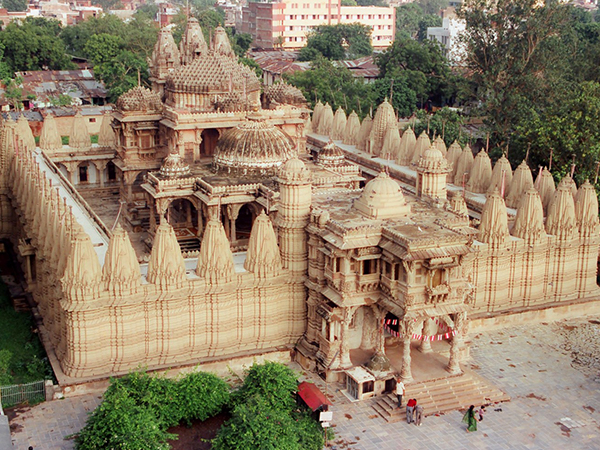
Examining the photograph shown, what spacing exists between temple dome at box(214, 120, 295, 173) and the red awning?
12.7 metres

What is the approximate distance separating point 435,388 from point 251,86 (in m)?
22.3

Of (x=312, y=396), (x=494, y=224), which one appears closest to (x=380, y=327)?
(x=312, y=396)

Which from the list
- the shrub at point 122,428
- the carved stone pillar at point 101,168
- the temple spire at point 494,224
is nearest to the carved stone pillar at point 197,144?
the carved stone pillar at point 101,168

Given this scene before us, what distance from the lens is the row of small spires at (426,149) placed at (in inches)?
1507

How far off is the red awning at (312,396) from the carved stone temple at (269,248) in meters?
1.88

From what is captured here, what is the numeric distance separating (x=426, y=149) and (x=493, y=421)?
14.3m

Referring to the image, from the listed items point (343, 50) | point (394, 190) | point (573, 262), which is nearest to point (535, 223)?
point (573, 262)

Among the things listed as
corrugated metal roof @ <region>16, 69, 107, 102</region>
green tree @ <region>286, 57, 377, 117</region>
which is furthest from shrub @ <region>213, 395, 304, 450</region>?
corrugated metal roof @ <region>16, 69, 107, 102</region>

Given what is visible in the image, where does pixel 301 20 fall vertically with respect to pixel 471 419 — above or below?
above

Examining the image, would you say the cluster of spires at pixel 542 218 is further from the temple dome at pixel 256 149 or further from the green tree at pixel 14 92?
the green tree at pixel 14 92

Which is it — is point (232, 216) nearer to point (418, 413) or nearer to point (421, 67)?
point (418, 413)

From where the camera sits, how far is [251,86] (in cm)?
4456

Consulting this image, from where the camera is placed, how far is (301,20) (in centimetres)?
12662

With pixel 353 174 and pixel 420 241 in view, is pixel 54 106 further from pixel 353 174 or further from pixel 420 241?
pixel 420 241
